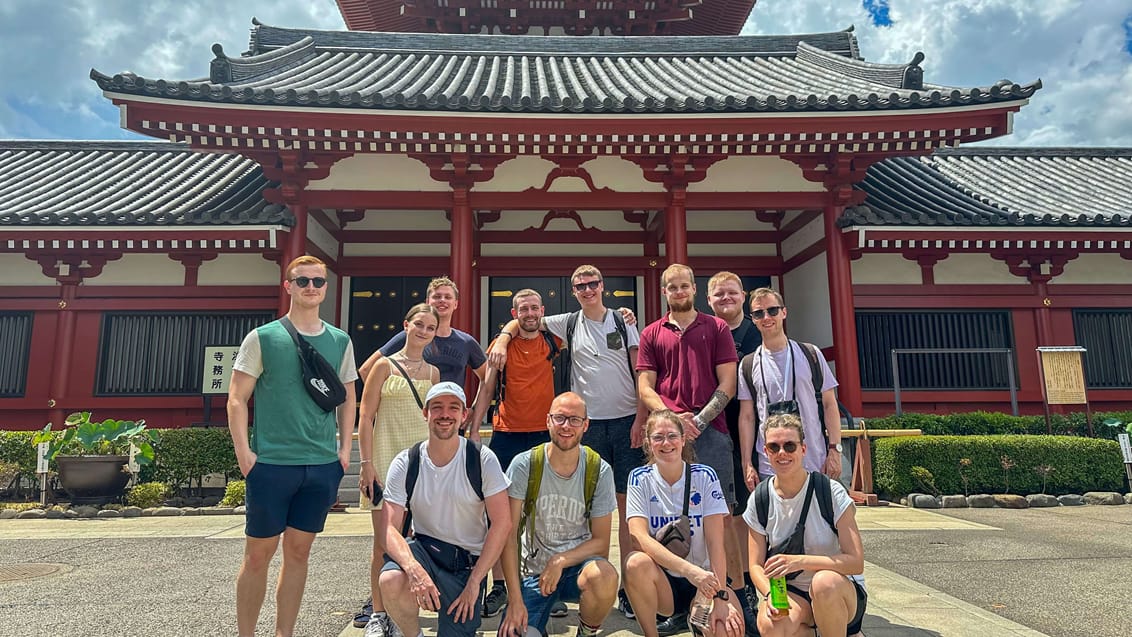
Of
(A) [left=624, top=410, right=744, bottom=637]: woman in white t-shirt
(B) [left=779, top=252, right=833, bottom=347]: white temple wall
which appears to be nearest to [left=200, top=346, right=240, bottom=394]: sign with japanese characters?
(A) [left=624, top=410, right=744, bottom=637]: woman in white t-shirt

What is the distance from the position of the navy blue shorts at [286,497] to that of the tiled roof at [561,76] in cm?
584

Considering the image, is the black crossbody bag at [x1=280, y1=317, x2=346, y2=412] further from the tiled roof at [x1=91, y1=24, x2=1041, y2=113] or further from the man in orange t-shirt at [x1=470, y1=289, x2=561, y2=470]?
the tiled roof at [x1=91, y1=24, x2=1041, y2=113]

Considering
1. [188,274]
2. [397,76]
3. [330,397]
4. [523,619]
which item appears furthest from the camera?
[397,76]

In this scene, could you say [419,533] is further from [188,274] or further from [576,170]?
[188,274]

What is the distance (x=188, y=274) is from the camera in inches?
380

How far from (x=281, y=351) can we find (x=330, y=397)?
0.98ft

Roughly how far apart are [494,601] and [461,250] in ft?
19.2

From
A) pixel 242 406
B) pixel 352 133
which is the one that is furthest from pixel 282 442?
pixel 352 133

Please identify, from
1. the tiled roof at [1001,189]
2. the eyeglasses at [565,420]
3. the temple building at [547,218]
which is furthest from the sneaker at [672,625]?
the tiled roof at [1001,189]

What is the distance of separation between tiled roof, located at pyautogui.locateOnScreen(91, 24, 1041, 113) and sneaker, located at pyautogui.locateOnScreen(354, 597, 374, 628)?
592 cm

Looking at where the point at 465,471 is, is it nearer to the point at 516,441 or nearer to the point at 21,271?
the point at 516,441

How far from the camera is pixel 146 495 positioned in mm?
7434

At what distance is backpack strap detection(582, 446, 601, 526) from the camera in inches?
117

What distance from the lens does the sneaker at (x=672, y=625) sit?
2.97m
